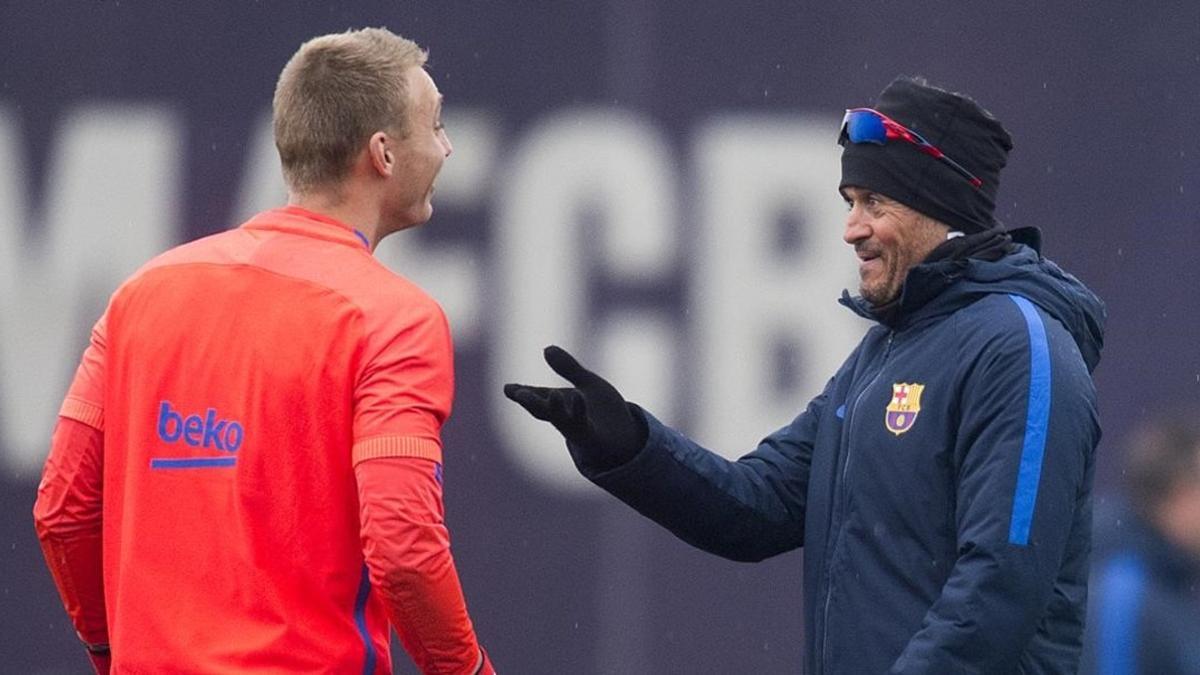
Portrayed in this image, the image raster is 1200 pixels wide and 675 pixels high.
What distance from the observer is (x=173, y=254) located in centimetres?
272

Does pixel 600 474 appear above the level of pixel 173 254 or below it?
below

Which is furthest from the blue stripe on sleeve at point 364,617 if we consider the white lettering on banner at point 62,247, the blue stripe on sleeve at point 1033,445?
the white lettering on banner at point 62,247

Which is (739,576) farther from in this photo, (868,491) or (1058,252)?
(868,491)

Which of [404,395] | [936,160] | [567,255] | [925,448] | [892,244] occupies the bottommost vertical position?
[567,255]

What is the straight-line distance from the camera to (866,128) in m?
3.07

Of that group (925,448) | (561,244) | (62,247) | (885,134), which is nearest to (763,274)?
(561,244)

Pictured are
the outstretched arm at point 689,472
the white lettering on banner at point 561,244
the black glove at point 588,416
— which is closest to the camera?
the black glove at point 588,416

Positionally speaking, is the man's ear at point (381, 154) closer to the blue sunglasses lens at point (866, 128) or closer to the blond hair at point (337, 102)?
the blond hair at point (337, 102)

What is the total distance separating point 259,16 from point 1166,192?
2.53 meters

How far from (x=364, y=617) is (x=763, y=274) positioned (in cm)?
263

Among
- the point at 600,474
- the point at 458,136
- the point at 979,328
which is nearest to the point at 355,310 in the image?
the point at 600,474

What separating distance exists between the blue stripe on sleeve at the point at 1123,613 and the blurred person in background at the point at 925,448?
1.12 metres

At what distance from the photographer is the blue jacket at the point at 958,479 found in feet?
8.75

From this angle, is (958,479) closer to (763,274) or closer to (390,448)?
(390,448)
